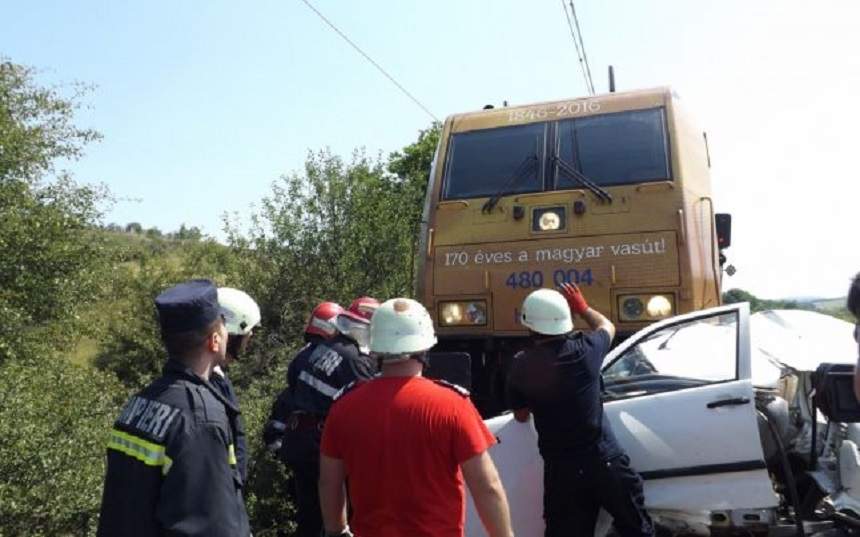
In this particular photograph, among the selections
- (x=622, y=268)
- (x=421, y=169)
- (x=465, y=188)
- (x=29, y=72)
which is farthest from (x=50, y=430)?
(x=421, y=169)

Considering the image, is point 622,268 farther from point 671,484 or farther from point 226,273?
point 226,273

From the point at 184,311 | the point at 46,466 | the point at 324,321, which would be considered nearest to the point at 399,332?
the point at 184,311

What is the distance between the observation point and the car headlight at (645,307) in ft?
17.7

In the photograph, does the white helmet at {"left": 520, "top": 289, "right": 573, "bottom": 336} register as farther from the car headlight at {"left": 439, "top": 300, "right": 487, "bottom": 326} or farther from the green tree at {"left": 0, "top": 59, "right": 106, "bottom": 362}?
the green tree at {"left": 0, "top": 59, "right": 106, "bottom": 362}

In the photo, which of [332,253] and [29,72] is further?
[332,253]

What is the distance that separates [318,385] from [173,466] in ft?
7.66

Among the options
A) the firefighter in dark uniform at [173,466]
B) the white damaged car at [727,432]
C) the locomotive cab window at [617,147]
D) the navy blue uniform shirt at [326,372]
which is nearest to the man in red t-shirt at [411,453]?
the firefighter in dark uniform at [173,466]

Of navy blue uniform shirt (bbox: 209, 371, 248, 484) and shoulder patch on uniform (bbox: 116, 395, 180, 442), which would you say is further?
navy blue uniform shirt (bbox: 209, 371, 248, 484)

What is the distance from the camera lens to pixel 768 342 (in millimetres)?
4215

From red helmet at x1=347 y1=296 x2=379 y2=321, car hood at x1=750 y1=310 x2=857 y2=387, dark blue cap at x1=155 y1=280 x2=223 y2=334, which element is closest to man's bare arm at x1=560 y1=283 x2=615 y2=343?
car hood at x1=750 y1=310 x2=857 y2=387

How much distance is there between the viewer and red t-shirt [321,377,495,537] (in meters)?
2.54

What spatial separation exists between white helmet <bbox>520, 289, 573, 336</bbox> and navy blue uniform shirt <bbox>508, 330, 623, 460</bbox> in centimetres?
5

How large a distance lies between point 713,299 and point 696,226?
1.95 ft

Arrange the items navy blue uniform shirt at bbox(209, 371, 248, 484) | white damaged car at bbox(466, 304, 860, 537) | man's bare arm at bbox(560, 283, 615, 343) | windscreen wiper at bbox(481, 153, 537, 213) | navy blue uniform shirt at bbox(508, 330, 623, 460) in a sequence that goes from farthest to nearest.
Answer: windscreen wiper at bbox(481, 153, 537, 213), man's bare arm at bbox(560, 283, 615, 343), white damaged car at bbox(466, 304, 860, 537), navy blue uniform shirt at bbox(508, 330, 623, 460), navy blue uniform shirt at bbox(209, 371, 248, 484)
